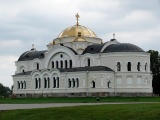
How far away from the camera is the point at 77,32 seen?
105500 millimetres

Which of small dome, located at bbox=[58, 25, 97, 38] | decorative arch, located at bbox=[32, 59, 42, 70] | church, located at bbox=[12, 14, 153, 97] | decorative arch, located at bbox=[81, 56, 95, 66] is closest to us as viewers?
church, located at bbox=[12, 14, 153, 97]

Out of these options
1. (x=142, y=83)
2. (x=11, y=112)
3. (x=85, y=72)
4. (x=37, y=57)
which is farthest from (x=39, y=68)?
(x=11, y=112)

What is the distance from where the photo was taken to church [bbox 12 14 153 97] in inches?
A: 3585

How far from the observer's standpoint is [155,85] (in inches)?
4168

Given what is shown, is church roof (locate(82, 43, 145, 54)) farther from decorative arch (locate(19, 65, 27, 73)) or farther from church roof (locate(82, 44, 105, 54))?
decorative arch (locate(19, 65, 27, 73))

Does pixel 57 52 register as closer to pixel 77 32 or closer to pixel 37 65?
pixel 77 32

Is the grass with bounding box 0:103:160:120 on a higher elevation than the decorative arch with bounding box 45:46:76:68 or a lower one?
lower

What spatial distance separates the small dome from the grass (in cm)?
7142

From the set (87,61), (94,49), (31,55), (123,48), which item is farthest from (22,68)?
(123,48)

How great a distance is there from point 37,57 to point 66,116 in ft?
268

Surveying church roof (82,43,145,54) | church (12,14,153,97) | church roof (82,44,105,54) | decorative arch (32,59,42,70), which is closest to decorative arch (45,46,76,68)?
church (12,14,153,97)

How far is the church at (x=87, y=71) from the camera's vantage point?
9106 centimetres

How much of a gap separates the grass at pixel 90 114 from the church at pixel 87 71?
187 feet

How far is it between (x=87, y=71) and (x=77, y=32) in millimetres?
17607
